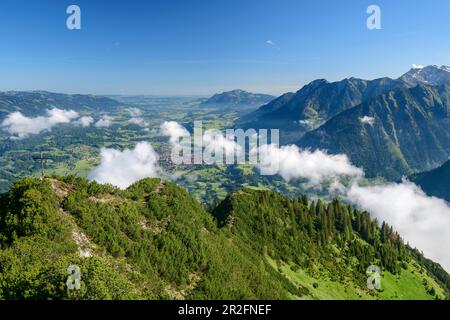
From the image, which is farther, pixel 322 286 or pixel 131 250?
pixel 322 286

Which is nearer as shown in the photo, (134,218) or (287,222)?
(134,218)

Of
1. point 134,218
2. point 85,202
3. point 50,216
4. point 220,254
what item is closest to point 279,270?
point 220,254

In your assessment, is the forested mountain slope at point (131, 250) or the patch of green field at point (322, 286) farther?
the patch of green field at point (322, 286)

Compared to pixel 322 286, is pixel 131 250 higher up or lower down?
higher up

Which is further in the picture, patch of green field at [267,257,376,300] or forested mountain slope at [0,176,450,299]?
patch of green field at [267,257,376,300]

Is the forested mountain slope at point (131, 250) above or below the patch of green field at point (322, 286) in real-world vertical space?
above

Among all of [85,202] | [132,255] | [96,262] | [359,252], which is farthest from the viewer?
[359,252]

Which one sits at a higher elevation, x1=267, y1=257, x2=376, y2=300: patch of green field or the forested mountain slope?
the forested mountain slope
